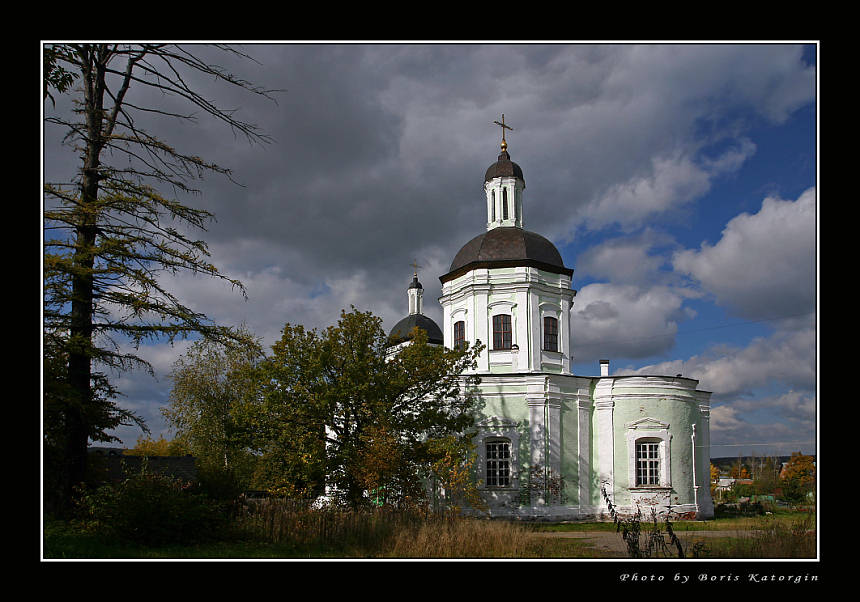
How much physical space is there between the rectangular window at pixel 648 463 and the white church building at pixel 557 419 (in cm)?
4

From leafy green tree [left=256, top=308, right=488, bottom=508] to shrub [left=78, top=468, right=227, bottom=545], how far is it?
13.6 ft

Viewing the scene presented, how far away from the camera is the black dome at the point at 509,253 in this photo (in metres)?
29.8

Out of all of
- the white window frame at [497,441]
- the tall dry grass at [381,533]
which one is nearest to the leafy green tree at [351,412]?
the tall dry grass at [381,533]

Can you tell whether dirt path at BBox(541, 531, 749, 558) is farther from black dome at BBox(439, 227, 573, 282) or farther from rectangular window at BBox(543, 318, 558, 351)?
black dome at BBox(439, 227, 573, 282)

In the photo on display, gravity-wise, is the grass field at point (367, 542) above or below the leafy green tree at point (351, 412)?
below

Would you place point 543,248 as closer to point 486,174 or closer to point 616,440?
point 486,174

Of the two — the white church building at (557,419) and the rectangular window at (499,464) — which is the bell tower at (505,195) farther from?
the rectangular window at (499,464)

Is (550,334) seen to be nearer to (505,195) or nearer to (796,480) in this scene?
(505,195)

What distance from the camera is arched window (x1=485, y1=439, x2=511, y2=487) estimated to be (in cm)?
2631

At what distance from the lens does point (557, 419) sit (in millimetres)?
27125

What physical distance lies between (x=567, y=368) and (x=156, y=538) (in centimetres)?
1952

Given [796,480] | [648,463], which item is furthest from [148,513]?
[796,480]

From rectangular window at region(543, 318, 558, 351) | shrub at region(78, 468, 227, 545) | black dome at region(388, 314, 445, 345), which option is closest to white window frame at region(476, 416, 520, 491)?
rectangular window at region(543, 318, 558, 351)
